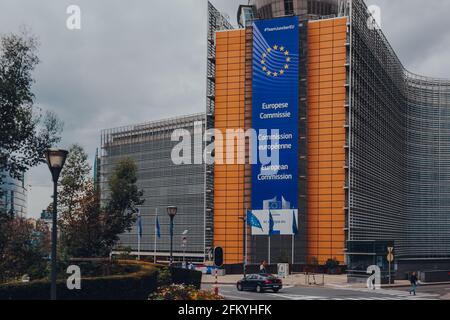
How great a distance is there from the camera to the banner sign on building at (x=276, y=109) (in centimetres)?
9256

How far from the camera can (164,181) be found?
158m

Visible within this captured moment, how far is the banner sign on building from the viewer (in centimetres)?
9256

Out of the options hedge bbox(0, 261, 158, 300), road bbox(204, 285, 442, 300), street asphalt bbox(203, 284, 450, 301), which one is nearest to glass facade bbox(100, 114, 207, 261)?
street asphalt bbox(203, 284, 450, 301)

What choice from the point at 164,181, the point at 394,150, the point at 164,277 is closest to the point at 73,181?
the point at 164,277

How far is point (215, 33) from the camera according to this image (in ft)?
332

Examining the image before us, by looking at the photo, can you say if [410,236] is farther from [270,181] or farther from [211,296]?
[211,296]

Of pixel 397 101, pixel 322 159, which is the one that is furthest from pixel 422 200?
pixel 322 159

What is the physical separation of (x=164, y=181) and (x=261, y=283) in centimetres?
11648

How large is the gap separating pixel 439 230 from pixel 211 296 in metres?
120

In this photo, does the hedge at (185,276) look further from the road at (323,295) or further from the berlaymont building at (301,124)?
the berlaymont building at (301,124)

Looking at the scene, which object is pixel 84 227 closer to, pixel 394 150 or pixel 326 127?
pixel 326 127

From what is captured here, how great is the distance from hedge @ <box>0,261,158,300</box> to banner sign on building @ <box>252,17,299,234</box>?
6012 centimetres

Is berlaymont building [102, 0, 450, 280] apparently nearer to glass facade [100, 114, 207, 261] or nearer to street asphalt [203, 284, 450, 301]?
Answer: street asphalt [203, 284, 450, 301]

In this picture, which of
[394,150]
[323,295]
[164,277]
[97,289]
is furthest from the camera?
[394,150]
